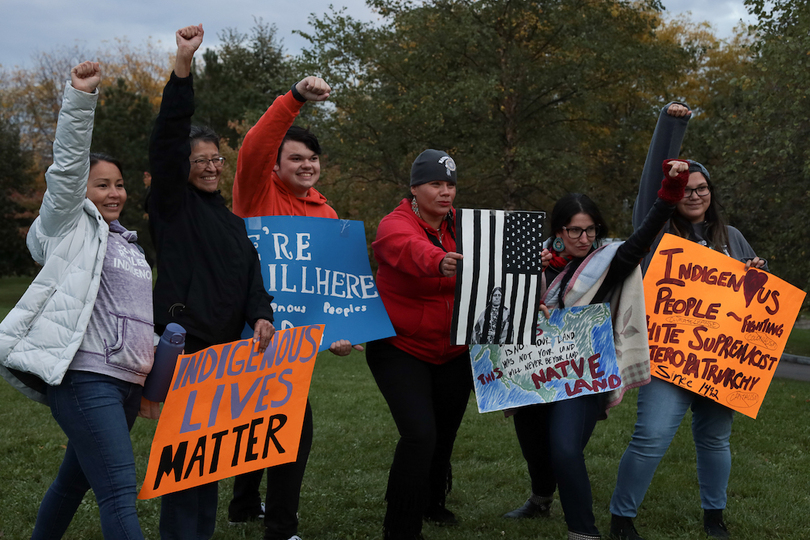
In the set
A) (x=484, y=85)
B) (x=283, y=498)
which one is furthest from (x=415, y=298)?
(x=484, y=85)

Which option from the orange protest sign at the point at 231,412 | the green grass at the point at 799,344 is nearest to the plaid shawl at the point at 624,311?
the orange protest sign at the point at 231,412

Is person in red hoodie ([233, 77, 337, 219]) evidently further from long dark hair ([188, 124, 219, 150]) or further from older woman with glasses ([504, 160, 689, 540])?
older woman with glasses ([504, 160, 689, 540])

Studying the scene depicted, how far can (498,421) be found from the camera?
8.15 m

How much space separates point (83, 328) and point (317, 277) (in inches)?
66.5

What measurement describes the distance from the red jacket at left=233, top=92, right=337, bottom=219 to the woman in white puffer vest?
1.04 meters

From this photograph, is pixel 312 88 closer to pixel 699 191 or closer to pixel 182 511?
Answer: pixel 182 511

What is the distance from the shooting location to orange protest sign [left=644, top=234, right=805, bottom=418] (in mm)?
4492

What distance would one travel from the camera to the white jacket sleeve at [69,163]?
295cm

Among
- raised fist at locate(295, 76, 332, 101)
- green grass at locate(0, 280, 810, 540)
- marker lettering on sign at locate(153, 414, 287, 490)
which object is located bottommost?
green grass at locate(0, 280, 810, 540)

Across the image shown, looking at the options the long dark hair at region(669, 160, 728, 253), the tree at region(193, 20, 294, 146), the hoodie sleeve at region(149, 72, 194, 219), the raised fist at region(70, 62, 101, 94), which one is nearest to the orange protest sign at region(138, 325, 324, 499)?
the hoodie sleeve at region(149, 72, 194, 219)

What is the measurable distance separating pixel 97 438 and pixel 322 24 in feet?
67.8

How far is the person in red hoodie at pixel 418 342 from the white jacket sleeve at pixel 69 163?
166cm

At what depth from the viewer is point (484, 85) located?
61.7ft

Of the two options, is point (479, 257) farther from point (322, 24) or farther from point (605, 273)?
point (322, 24)
